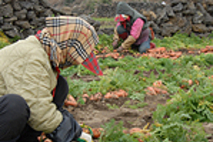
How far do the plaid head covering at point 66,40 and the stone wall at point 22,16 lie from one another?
415cm

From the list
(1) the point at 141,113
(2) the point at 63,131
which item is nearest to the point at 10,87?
(2) the point at 63,131

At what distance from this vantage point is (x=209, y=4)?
10.3 metres

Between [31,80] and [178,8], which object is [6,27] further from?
[178,8]

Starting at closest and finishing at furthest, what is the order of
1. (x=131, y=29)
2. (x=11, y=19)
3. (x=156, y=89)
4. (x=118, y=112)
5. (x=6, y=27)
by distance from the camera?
(x=118, y=112)
(x=156, y=89)
(x=6, y=27)
(x=11, y=19)
(x=131, y=29)

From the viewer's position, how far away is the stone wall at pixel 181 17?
29.2ft

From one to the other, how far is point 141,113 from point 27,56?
1.64 metres

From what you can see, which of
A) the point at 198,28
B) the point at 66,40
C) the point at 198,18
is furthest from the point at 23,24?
the point at 198,18

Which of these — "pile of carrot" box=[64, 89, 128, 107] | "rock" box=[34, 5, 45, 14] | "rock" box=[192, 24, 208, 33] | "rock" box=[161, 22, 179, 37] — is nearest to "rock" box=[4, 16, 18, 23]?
"rock" box=[34, 5, 45, 14]

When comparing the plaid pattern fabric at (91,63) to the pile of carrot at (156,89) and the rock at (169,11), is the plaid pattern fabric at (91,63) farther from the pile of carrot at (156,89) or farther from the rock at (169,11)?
the rock at (169,11)

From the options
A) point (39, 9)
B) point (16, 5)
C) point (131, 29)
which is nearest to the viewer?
point (16, 5)

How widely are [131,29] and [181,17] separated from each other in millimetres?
3689

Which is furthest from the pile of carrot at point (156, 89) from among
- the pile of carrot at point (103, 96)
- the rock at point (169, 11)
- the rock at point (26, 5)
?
the rock at point (169, 11)

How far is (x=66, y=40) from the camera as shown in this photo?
1.90m

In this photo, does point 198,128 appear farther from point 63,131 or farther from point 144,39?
point 144,39
